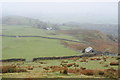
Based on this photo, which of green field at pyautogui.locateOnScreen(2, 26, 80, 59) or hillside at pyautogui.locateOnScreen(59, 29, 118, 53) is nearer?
green field at pyautogui.locateOnScreen(2, 26, 80, 59)

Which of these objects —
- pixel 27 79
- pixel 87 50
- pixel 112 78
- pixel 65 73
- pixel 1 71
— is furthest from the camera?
pixel 87 50

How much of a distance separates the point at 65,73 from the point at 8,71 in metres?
5.75

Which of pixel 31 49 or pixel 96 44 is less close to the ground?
pixel 96 44

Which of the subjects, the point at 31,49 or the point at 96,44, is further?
the point at 96,44

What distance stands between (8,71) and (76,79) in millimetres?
7428

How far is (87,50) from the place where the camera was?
175ft

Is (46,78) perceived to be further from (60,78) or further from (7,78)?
(7,78)

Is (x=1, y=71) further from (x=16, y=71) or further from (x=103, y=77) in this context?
(x=103, y=77)

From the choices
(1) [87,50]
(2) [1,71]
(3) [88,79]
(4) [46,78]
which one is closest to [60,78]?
(4) [46,78]

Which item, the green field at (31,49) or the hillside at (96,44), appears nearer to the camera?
the green field at (31,49)

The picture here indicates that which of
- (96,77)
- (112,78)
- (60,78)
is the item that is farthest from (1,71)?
(112,78)

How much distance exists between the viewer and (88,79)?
499 inches

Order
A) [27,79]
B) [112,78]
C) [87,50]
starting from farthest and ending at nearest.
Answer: [87,50] → [112,78] → [27,79]

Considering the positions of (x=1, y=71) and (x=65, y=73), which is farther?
(x=1, y=71)
